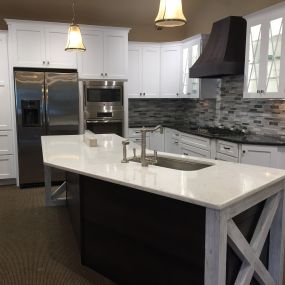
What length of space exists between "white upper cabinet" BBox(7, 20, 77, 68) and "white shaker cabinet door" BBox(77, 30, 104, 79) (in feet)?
0.55

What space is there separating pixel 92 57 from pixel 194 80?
1.77 m

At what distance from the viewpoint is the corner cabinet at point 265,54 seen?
3688 mm

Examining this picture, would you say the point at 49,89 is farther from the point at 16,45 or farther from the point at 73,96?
the point at 16,45

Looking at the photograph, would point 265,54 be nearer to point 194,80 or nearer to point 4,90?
point 194,80

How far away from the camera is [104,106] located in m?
5.38

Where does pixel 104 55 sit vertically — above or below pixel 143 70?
above

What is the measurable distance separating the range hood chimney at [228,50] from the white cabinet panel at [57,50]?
7.09 feet

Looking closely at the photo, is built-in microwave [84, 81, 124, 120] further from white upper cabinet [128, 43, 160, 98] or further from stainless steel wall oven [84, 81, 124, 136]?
white upper cabinet [128, 43, 160, 98]

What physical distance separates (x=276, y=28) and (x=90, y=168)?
9.22ft

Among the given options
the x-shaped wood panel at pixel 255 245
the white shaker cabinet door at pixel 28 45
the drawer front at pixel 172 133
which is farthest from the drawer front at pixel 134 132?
the x-shaped wood panel at pixel 255 245

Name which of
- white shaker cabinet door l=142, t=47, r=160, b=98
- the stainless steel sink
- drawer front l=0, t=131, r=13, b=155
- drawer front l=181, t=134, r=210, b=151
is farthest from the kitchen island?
white shaker cabinet door l=142, t=47, r=160, b=98

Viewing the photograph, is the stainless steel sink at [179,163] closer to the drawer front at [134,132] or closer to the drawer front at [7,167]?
the drawer front at [134,132]

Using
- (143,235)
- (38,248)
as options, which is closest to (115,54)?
(38,248)

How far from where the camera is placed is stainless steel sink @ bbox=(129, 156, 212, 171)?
105 inches
